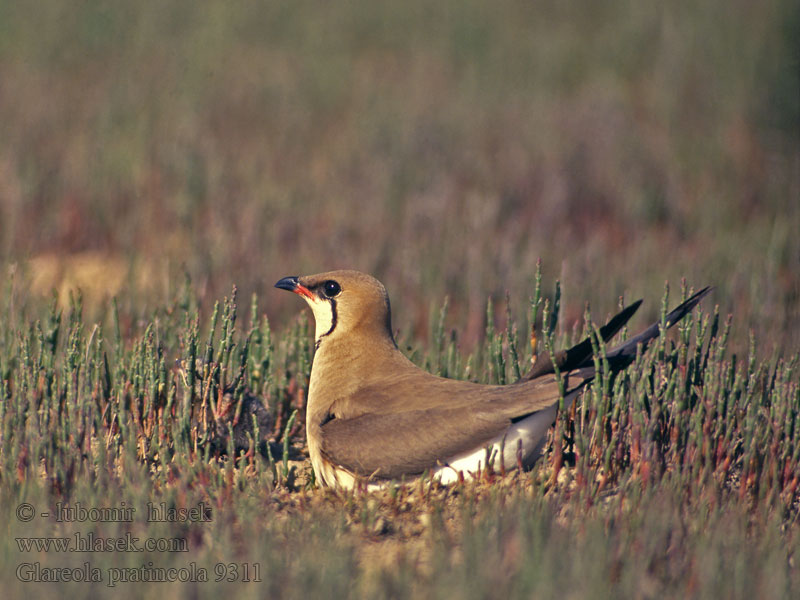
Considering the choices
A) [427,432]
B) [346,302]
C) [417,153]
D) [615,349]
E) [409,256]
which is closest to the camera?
[427,432]

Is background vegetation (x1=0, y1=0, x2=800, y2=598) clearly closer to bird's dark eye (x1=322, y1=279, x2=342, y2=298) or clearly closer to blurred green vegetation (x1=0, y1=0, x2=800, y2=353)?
blurred green vegetation (x1=0, y1=0, x2=800, y2=353)

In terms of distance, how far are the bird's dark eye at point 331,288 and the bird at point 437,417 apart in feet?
1.23

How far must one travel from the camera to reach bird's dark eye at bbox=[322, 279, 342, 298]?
15.1 feet

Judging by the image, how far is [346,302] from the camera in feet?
15.0

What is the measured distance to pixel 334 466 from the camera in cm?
416

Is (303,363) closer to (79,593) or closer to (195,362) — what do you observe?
(195,362)

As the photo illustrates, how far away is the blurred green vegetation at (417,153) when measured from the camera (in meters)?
8.06

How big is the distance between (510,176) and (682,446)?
20.1ft

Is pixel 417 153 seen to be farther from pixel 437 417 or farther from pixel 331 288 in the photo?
pixel 437 417

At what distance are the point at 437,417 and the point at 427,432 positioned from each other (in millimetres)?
73

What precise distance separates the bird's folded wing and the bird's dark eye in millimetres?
718

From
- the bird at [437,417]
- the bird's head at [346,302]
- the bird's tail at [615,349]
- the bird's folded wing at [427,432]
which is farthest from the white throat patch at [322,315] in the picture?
the bird's tail at [615,349]

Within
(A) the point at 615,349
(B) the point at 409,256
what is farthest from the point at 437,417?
(B) the point at 409,256

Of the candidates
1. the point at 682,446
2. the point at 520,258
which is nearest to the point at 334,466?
the point at 682,446
